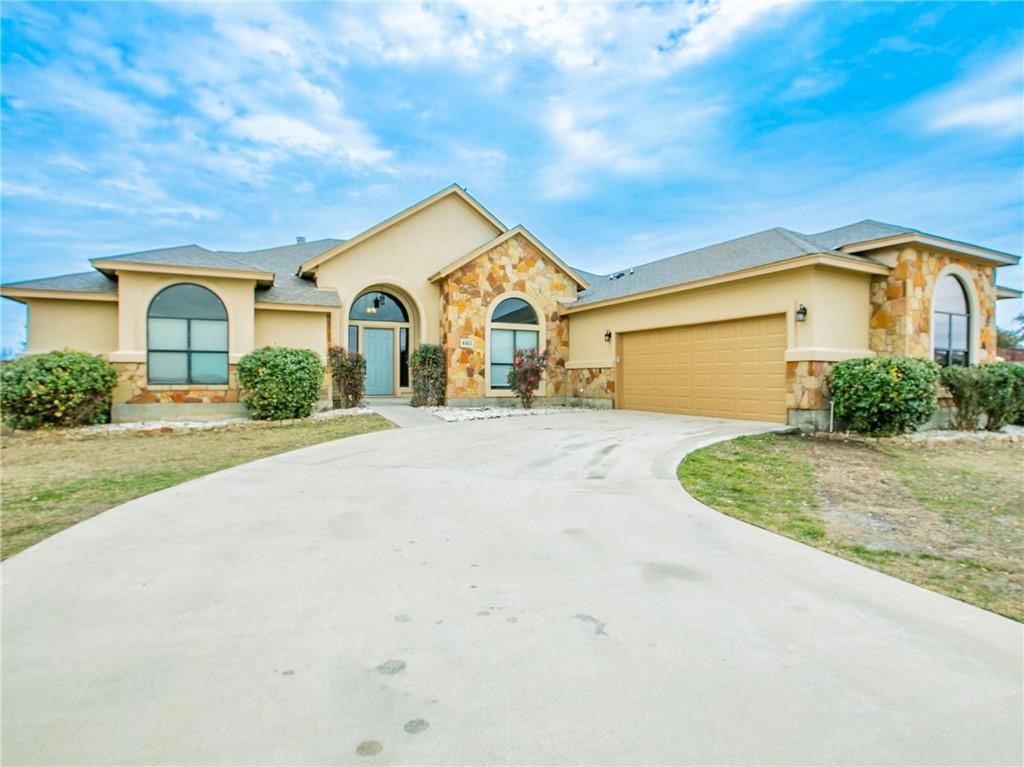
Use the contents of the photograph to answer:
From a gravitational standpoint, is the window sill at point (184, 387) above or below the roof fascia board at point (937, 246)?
below

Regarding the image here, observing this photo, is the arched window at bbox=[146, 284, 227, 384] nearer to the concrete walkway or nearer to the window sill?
the window sill

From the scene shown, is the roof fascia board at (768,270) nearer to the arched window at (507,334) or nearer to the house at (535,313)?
the house at (535,313)

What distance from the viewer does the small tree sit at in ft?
45.8

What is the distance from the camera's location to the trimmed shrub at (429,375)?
1407 centimetres

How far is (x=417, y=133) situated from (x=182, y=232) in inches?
469

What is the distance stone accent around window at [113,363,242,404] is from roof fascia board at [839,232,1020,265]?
47.0 feet

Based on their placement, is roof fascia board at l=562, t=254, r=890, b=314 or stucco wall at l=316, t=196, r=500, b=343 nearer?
roof fascia board at l=562, t=254, r=890, b=314

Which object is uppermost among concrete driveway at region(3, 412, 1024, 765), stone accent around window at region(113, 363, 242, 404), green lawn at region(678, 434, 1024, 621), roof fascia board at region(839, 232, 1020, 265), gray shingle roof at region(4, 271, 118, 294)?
roof fascia board at region(839, 232, 1020, 265)

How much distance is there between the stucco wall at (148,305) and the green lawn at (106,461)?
2177 mm

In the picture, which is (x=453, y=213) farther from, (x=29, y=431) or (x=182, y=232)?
(x=182, y=232)

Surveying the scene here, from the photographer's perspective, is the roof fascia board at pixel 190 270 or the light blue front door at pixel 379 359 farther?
the light blue front door at pixel 379 359

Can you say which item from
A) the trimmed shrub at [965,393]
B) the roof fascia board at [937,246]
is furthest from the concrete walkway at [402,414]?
the trimmed shrub at [965,393]

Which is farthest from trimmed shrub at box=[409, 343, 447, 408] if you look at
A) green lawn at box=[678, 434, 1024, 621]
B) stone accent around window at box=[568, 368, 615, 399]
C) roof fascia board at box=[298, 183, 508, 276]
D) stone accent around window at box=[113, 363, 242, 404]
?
green lawn at box=[678, 434, 1024, 621]

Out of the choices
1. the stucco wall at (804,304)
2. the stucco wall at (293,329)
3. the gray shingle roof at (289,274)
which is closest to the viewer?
the stucco wall at (804,304)
